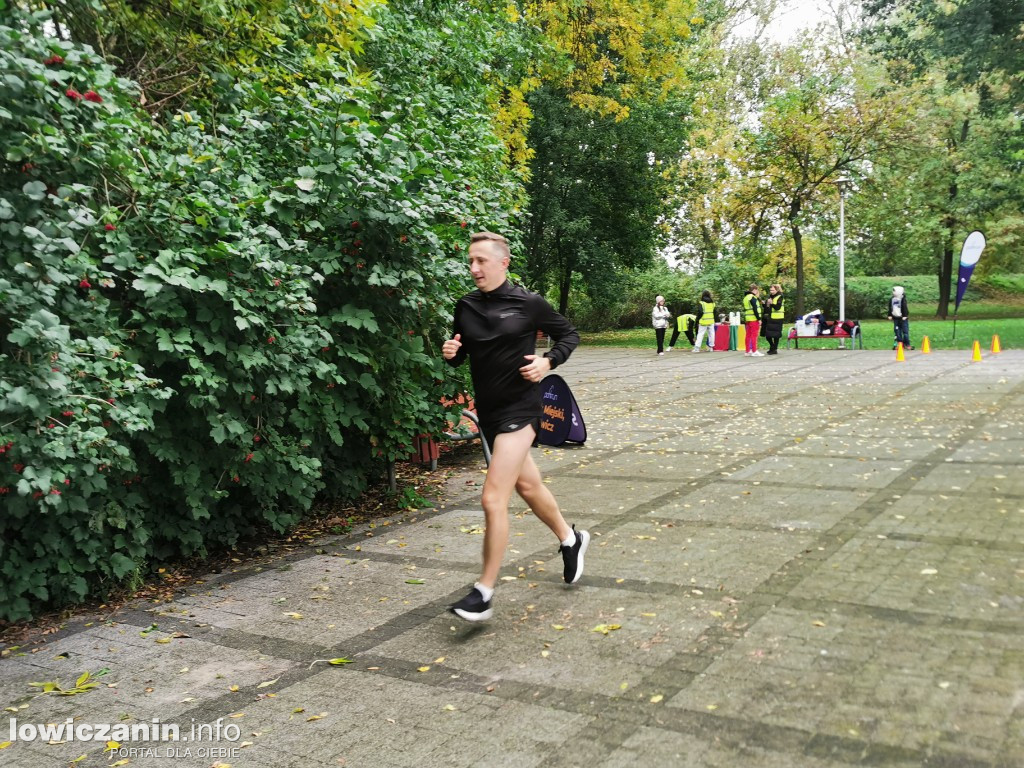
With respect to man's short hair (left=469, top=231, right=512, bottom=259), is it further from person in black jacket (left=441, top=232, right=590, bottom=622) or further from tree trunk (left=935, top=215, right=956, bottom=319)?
tree trunk (left=935, top=215, right=956, bottom=319)

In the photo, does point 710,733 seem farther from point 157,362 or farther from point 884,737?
point 157,362

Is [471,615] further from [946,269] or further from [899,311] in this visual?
[946,269]

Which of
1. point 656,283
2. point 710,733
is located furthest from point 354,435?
point 656,283

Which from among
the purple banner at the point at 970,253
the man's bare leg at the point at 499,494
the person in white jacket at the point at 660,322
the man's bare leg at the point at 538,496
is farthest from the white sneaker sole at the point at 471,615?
the purple banner at the point at 970,253

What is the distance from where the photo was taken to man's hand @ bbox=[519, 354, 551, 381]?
4648 millimetres

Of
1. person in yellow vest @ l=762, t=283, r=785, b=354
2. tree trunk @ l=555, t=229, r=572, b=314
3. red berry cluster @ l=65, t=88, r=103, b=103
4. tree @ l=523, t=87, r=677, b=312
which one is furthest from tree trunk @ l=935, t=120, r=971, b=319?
red berry cluster @ l=65, t=88, r=103, b=103

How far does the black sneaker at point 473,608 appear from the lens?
445 cm

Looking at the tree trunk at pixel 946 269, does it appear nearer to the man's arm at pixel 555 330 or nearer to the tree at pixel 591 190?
the tree at pixel 591 190

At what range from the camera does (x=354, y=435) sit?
7258 mm

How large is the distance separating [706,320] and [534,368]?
20982 millimetres

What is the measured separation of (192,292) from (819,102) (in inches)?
1112

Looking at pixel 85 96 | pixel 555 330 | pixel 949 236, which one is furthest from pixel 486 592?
pixel 949 236

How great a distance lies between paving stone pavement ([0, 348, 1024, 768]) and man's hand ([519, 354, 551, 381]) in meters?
1.26

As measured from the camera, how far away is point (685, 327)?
2702 centimetres
